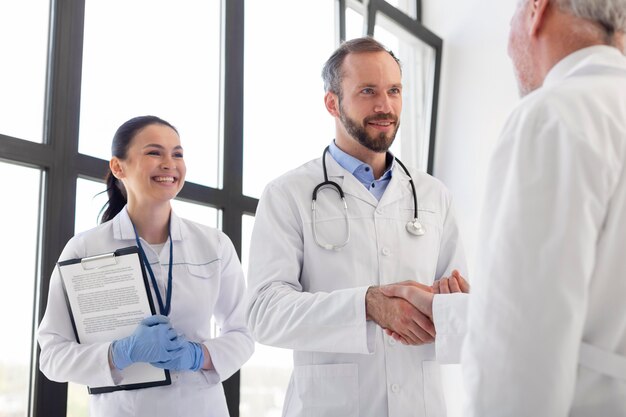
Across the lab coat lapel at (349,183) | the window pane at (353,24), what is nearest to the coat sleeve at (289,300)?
the lab coat lapel at (349,183)

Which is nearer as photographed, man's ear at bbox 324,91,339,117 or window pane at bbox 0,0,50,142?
man's ear at bbox 324,91,339,117

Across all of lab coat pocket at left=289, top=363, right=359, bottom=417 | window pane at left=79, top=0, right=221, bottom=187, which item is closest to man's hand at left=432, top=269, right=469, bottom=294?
lab coat pocket at left=289, top=363, right=359, bottom=417

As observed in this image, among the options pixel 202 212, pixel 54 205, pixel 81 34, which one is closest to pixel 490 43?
pixel 202 212

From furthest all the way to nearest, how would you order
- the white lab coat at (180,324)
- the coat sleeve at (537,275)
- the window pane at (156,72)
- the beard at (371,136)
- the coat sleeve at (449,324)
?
the window pane at (156,72), the white lab coat at (180,324), the beard at (371,136), the coat sleeve at (449,324), the coat sleeve at (537,275)

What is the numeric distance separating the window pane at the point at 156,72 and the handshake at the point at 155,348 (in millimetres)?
979

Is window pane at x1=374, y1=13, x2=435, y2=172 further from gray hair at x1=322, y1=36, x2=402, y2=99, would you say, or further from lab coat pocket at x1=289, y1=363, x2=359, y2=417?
lab coat pocket at x1=289, y1=363, x2=359, y2=417

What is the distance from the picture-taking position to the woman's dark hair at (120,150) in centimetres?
247

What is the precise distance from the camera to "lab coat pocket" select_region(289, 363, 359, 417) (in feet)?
5.73

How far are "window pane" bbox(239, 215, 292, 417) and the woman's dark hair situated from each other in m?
0.89

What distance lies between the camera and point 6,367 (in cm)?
247

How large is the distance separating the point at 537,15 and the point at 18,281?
204 cm

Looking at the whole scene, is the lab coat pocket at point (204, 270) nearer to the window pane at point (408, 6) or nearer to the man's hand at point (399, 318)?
the man's hand at point (399, 318)

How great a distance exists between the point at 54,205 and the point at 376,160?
47.9 inches

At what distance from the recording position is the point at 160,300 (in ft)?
7.34
